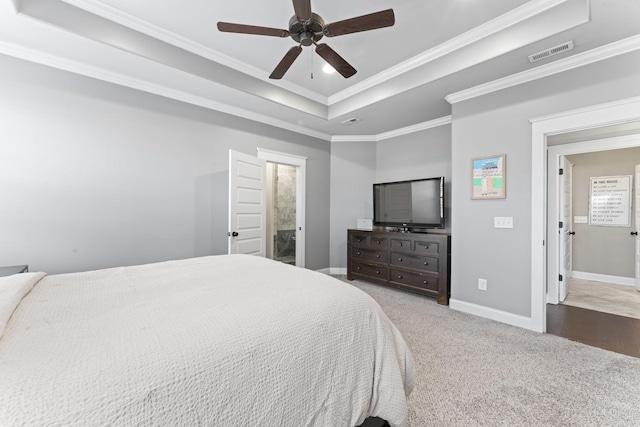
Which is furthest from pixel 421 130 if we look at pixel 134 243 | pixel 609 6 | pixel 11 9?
pixel 11 9

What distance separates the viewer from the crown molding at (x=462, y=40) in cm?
216

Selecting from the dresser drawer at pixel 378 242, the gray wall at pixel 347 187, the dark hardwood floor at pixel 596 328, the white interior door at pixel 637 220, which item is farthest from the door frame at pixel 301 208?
the white interior door at pixel 637 220

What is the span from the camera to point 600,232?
4625 millimetres

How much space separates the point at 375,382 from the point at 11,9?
3397 mm

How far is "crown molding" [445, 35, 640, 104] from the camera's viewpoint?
221 centimetres

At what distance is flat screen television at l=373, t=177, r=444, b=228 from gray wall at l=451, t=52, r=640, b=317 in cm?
47

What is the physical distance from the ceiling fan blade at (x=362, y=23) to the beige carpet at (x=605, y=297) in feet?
13.5

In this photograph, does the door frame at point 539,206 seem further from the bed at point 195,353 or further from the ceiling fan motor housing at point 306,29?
the ceiling fan motor housing at point 306,29

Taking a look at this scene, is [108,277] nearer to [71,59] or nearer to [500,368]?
[71,59]

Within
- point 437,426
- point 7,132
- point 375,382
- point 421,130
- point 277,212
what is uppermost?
point 421,130

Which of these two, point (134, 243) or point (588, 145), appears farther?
point (588, 145)

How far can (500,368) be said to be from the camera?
200 centimetres

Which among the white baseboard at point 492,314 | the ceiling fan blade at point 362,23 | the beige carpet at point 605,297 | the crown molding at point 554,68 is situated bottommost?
the beige carpet at point 605,297

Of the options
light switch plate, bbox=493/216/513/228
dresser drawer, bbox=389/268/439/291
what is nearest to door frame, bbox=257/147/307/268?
dresser drawer, bbox=389/268/439/291
